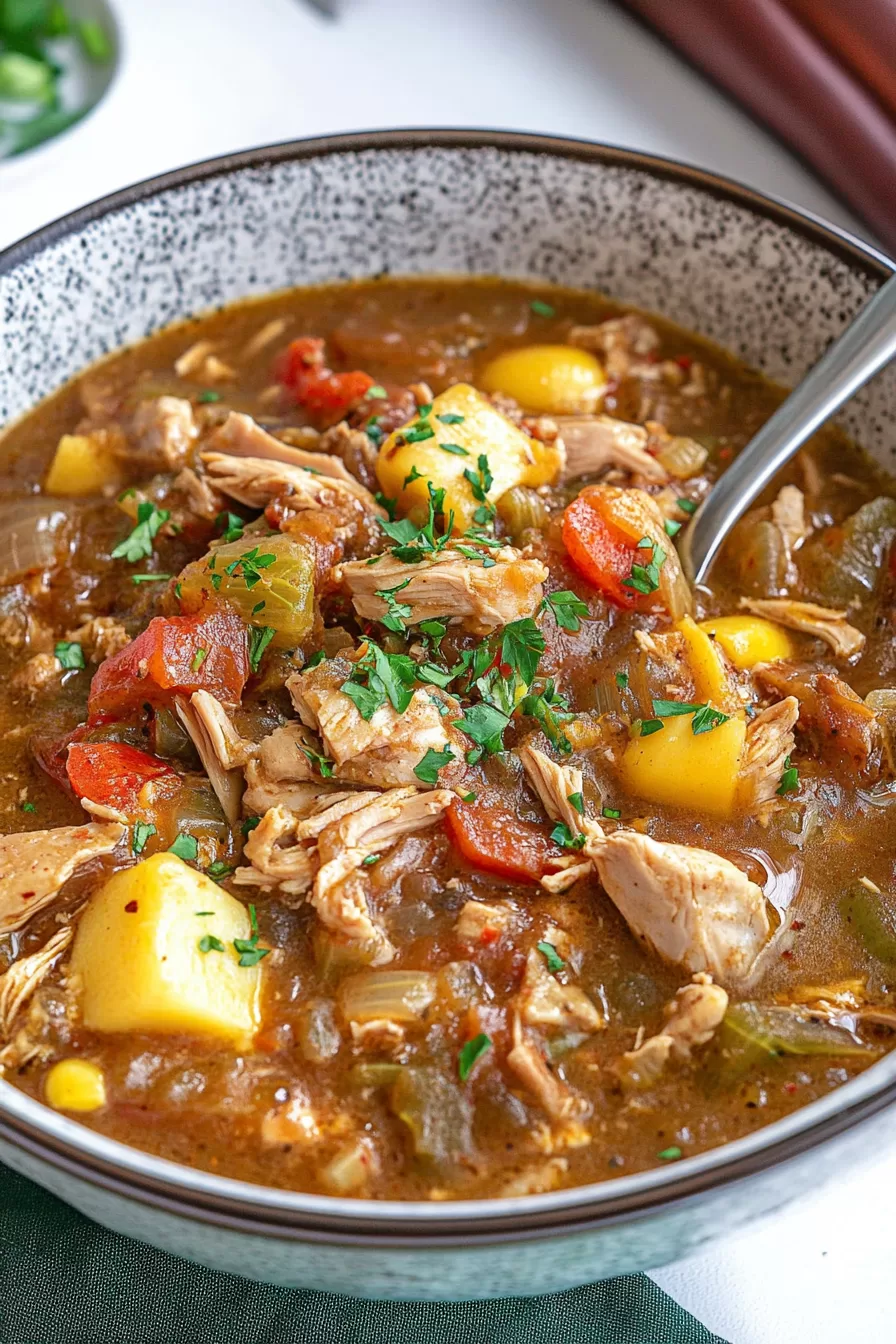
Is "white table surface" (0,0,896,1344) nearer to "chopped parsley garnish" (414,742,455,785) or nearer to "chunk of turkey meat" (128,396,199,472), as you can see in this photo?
"chunk of turkey meat" (128,396,199,472)

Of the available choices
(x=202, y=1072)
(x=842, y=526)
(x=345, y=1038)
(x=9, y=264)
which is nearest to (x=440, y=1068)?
(x=345, y=1038)

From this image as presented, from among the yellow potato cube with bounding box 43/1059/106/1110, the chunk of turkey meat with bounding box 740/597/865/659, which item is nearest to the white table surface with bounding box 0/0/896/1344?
the chunk of turkey meat with bounding box 740/597/865/659

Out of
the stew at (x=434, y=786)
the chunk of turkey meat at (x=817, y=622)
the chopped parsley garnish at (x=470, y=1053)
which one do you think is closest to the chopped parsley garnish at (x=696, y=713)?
the stew at (x=434, y=786)

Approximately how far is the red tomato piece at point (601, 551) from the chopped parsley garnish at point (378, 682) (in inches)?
25.1

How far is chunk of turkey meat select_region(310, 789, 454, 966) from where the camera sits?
10.6 feet

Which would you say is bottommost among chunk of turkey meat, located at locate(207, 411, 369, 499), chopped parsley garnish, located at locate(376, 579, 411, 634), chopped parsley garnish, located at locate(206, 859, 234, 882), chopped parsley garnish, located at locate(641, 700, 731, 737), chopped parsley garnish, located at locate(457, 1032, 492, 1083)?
chopped parsley garnish, located at locate(206, 859, 234, 882)

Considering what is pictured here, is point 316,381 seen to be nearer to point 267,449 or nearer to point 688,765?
point 267,449

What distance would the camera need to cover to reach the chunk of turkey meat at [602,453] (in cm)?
432

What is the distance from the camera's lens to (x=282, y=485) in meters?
4.02

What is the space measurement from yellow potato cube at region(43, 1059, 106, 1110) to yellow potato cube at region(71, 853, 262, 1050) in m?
0.12

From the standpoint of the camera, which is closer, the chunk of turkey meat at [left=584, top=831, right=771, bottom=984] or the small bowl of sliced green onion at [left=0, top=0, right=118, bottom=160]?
the chunk of turkey meat at [left=584, top=831, right=771, bottom=984]

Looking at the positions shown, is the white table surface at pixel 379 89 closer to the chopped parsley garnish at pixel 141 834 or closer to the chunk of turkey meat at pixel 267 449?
the chunk of turkey meat at pixel 267 449

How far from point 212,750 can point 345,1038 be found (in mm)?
825

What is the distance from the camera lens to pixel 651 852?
3246 mm
